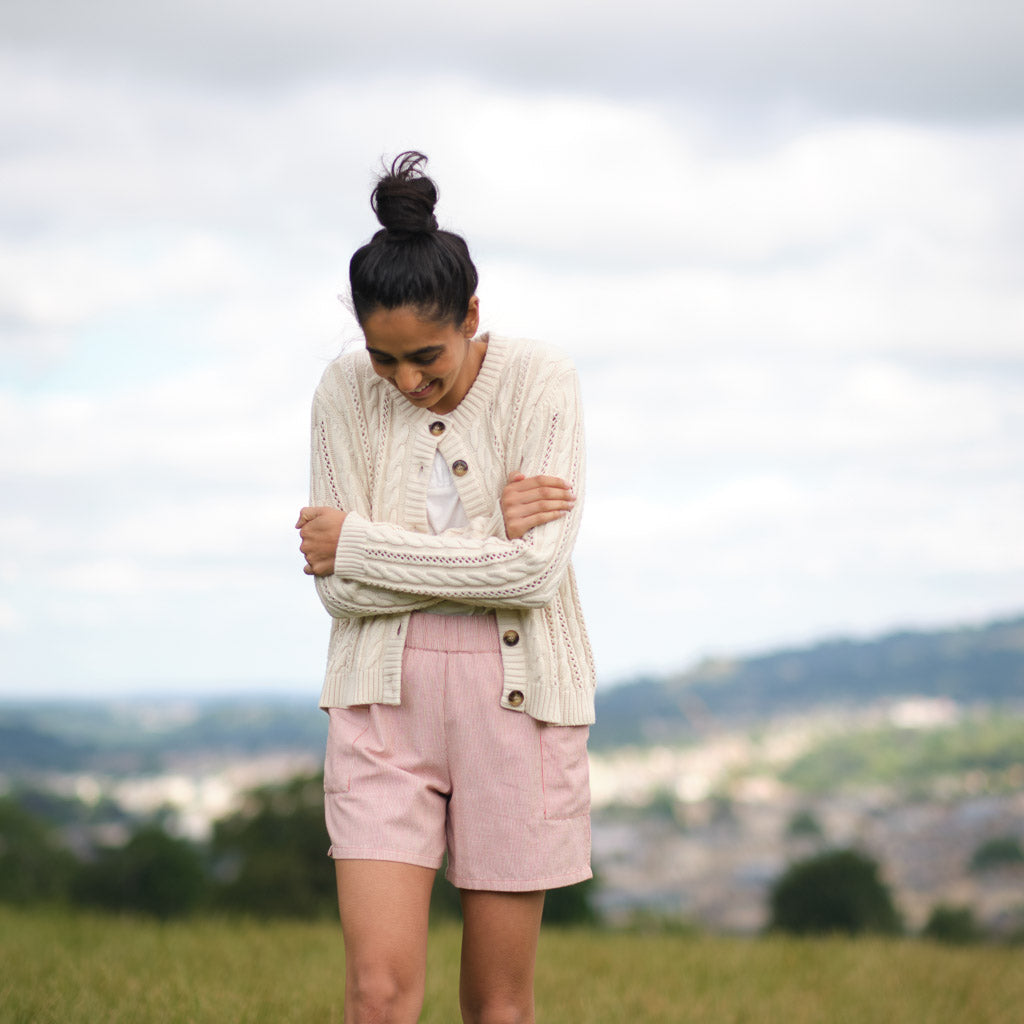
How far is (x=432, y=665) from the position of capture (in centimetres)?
289

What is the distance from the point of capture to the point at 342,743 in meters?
2.92

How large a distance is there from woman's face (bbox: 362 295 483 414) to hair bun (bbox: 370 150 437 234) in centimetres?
22

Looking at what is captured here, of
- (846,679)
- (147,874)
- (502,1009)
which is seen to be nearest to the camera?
(502,1009)

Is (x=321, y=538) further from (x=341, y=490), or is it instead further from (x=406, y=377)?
(x=406, y=377)

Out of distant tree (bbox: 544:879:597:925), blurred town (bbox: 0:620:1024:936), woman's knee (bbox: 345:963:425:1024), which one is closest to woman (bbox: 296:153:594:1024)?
woman's knee (bbox: 345:963:425:1024)

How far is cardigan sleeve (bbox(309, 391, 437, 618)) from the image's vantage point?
9.63ft

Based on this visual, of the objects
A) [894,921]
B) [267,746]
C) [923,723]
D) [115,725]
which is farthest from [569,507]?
[115,725]

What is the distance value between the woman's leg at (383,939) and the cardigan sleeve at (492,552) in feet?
2.09

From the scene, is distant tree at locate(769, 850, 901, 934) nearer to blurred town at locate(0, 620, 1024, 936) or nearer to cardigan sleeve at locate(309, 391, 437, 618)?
blurred town at locate(0, 620, 1024, 936)

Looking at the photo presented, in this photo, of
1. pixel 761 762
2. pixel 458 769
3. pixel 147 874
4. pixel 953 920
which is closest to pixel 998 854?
pixel 953 920

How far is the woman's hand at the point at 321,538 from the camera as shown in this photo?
300 cm

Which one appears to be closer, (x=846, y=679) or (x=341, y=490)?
(x=341, y=490)

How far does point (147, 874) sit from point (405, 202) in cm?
1231

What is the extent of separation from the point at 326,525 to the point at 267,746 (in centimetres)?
2927
